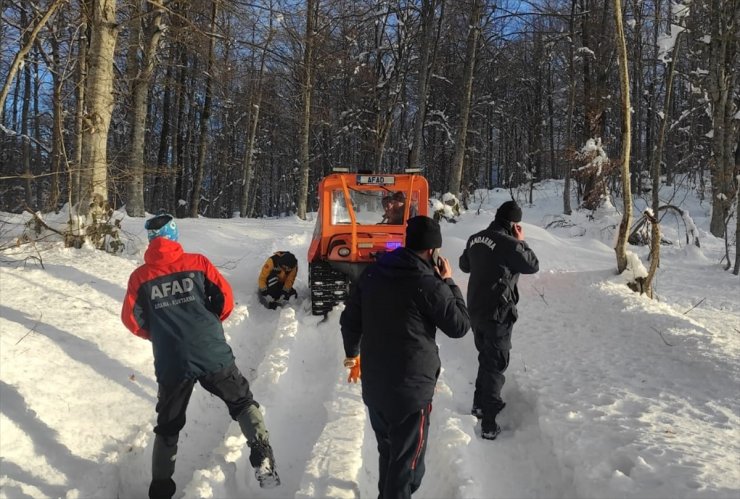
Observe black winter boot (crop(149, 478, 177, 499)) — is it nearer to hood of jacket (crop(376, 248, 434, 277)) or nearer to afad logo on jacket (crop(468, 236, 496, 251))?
hood of jacket (crop(376, 248, 434, 277))

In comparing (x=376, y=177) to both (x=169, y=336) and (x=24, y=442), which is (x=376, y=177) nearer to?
(x=169, y=336)

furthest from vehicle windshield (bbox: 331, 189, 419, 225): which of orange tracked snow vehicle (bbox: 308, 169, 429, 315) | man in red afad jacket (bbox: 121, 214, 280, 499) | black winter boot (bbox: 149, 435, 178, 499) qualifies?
black winter boot (bbox: 149, 435, 178, 499)

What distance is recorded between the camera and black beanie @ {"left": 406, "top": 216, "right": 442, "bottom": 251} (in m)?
3.09

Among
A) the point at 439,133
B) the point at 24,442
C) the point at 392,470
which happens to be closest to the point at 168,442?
the point at 24,442

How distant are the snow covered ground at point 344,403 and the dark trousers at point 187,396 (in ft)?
1.48

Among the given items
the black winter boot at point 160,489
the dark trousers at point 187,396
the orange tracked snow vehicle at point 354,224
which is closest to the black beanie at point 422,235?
the dark trousers at point 187,396

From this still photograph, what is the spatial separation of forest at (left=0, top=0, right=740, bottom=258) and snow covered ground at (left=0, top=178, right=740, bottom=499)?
5.54 ft

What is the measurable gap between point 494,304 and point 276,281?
4641 mm

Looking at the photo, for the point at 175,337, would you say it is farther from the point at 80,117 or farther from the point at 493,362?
the point at 80,117

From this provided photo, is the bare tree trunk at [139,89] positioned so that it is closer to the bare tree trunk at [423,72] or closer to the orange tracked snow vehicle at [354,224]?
the orange tracked snow vehicle at [354,224]

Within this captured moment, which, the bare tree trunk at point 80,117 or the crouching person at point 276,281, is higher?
the bare tree trunk at point 80,117

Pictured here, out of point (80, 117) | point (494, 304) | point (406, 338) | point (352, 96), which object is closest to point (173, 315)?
point (406, 338)

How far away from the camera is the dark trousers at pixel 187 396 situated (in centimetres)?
358

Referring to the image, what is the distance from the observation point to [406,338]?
3.04m
